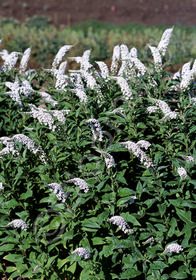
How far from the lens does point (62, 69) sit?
402 centimetres

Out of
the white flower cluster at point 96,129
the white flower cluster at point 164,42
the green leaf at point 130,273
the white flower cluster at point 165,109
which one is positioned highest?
the white flower cluster at point 164,42

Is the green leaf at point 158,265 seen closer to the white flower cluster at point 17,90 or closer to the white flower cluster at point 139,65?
the white flower cluster at point 139,65

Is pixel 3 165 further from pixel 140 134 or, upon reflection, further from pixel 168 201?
pixel 168 201

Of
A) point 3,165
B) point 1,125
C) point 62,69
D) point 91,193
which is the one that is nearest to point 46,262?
point 91,193

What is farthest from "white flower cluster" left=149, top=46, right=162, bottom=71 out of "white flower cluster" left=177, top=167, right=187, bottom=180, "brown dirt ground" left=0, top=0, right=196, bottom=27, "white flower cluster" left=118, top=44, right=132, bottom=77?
"brown dirt ground" left=0, top=0, right=196, bottom=27

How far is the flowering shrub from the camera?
2871mm

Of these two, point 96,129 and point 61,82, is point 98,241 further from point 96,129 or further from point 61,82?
point 61,82

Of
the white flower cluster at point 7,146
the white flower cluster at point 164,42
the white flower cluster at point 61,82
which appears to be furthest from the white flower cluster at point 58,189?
the white flower cluster at point 164,42

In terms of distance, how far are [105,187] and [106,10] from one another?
16.7 m

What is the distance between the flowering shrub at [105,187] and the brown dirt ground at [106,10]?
14.0 m

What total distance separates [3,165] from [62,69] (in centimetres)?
142

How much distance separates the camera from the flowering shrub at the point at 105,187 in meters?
2.87

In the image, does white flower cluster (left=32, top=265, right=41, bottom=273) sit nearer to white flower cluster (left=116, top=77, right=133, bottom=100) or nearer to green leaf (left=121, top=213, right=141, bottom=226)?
Result: green leaf (left=121, top=213, right=141, bottom=226)

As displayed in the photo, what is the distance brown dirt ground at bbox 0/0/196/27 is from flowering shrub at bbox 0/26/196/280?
45.8 ft
